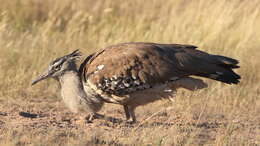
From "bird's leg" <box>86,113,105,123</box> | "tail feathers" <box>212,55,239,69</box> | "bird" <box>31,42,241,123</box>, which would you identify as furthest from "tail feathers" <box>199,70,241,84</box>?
"bird's leg" <box>86,113,105,123</box>

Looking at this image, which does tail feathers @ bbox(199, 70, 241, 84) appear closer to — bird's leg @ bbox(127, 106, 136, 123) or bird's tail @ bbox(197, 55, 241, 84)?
bird's tail @ bbox(197, 55, 241, 84)

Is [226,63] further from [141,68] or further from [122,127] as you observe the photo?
[122,127]

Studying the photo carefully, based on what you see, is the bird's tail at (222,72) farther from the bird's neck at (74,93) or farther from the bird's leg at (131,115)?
the bird's neck at (74,93)

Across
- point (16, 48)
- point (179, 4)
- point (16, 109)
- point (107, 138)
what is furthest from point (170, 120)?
point (179, 4)

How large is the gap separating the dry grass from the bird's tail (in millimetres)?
511

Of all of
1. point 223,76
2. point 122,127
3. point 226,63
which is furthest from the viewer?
point 226,63

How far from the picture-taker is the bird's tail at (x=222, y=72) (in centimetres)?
654

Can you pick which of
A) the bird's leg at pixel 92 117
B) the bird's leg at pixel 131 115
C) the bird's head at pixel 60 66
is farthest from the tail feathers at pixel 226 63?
the bird's head at pixel 60 66

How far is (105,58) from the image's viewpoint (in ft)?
21.4

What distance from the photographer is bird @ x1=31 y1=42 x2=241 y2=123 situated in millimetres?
6418

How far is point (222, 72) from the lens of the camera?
6.60 m

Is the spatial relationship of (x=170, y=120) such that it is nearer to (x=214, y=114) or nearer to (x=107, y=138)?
(x=214, y=114)

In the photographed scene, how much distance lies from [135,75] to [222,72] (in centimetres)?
100

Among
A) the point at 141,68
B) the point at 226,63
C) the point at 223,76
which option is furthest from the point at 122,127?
the point at 226,63
